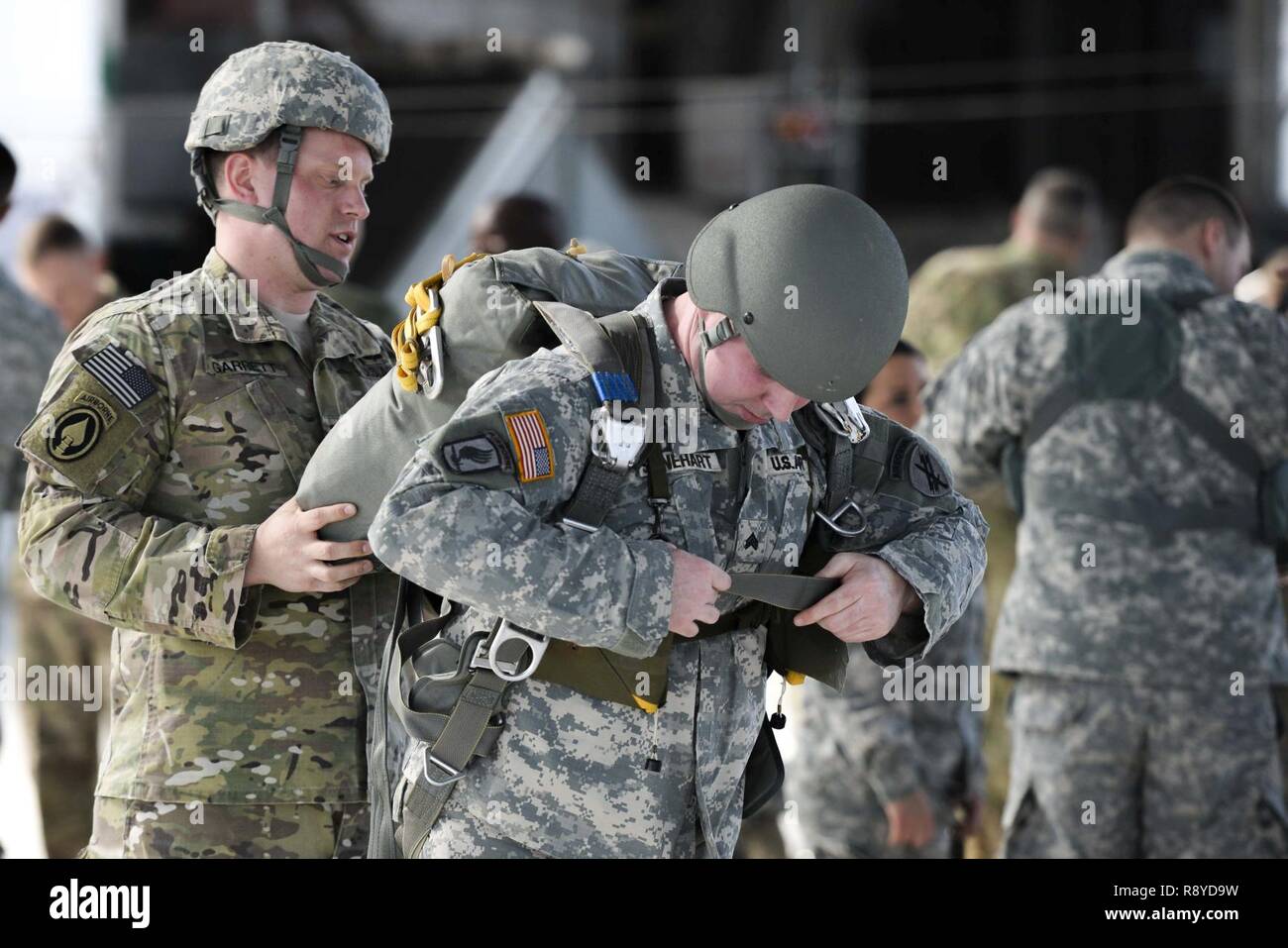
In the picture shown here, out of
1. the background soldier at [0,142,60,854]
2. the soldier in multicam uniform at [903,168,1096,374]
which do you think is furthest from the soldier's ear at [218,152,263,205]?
the soldier in multicam uniform at [903,168,1096,374]

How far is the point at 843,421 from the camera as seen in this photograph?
2.52 meters

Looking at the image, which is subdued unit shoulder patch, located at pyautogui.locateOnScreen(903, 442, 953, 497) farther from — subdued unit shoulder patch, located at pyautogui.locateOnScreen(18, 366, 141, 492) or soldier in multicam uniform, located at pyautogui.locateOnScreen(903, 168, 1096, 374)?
soldier in multicam uniform, located at pyautogui.locateOnScreen(903, 168, 1096, 374)

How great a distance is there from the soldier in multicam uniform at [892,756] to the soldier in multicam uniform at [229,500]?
199 centimetres

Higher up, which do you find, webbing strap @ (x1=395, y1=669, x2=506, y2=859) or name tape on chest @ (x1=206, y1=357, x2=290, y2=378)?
name tape on chest @ (x1=206, y1=357, x2=290, y2=378)

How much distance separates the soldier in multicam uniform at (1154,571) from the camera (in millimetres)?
4469

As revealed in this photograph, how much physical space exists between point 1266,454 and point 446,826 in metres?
2.91

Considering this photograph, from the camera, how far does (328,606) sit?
115 inches

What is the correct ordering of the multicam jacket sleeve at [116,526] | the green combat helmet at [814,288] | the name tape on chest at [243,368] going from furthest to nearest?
the name tape on chest at [243,368] < the multicam jacket sleeve at [116,526] < the green combat helmet at [814,288]

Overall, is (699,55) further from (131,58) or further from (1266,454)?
(1266,454)

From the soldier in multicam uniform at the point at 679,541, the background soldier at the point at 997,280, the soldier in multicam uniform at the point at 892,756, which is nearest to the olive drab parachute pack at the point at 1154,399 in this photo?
the soldier in multicam uniform at the point at 892,756

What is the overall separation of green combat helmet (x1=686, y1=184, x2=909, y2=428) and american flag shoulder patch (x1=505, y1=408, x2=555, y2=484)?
Result: 29 centimetres

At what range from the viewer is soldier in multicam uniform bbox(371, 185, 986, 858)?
7.16ft

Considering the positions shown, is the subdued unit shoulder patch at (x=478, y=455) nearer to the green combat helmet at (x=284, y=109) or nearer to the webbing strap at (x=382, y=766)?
the webbing strap at (x=382, y=766)
